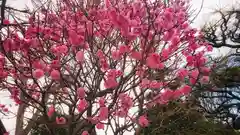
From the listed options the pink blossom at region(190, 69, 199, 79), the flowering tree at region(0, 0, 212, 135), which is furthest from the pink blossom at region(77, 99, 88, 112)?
the pink blossom at region(190, 69, 199, 79)

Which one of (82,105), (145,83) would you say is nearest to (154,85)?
(145,83)

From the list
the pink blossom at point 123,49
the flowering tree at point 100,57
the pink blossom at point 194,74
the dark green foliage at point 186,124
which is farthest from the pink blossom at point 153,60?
the dark green foliage at point 186,124

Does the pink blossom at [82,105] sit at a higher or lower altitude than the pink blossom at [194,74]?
lower

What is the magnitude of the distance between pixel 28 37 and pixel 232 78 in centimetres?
269

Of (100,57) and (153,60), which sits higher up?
(100,57)

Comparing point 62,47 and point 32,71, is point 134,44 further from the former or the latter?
point 32,71

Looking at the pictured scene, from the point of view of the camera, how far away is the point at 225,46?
12.6 ft

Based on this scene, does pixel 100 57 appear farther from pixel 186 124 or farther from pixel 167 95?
pixel 186 124

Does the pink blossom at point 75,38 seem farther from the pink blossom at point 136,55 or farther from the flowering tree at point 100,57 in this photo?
the pink blossom at point 136,55

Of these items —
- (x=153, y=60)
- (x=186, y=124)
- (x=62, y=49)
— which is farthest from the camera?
(x=186, y=124)

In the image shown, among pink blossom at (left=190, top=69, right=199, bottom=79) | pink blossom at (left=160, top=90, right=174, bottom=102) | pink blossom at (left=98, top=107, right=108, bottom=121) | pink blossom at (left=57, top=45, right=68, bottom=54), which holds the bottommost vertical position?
pink blossom at (left=98, top=107, right=108, bottom=121)

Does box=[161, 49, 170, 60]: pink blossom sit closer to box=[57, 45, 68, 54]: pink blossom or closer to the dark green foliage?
box=[57, 45, 68, 54]: pink blossom

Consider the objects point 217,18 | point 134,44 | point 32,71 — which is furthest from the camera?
point 217,18

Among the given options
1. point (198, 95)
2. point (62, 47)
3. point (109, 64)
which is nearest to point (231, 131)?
point (198, 95)
